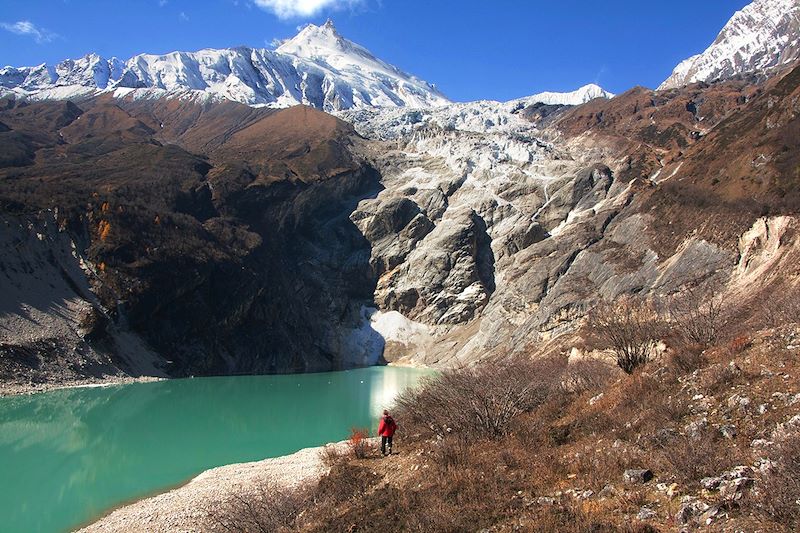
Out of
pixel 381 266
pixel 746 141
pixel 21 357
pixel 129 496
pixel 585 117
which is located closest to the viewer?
pixel 129 496

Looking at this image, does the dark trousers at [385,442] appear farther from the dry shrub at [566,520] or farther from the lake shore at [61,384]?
the lake shore at [61,384]

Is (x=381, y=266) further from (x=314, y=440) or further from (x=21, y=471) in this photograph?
(x=21, y=471)

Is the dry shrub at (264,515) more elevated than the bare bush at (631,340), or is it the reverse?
the bare bush at (631,340)

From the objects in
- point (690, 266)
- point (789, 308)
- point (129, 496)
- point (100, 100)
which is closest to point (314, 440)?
point (129, 496)

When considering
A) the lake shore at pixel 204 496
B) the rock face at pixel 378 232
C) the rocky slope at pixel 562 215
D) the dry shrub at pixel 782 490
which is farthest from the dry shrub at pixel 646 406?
the rocky slope at pixel 562 215

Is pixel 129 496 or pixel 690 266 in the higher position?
pixel 690 266
